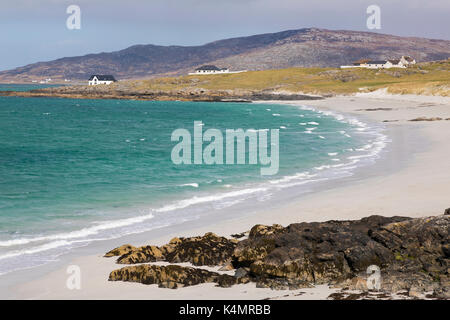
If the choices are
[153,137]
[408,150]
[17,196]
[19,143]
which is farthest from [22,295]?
[153,137]

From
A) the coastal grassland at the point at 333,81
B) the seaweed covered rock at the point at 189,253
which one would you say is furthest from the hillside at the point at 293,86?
the seaweed covered rock at the point at 189,253

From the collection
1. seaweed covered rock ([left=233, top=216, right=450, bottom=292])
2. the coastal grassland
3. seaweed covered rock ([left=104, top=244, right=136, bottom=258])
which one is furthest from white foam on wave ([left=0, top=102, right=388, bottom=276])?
the coastal grassland

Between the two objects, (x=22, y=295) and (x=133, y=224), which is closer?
(x=22, y=295)

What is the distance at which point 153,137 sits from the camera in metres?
58.2

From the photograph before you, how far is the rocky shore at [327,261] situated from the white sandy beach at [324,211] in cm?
40

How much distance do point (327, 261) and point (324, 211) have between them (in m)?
7.71

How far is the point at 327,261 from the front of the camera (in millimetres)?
12930

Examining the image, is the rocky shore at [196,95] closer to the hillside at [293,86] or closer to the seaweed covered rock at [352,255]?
the hillside at [293,86]

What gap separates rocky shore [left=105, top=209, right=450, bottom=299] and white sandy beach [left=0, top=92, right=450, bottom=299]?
1.32 ft

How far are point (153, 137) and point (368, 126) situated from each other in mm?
25129

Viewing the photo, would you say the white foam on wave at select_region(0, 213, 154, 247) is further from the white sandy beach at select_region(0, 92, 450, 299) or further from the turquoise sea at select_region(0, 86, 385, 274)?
the white sandy beach at select_region(0, 92, 450, 299)

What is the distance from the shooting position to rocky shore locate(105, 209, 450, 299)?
40.2ft
